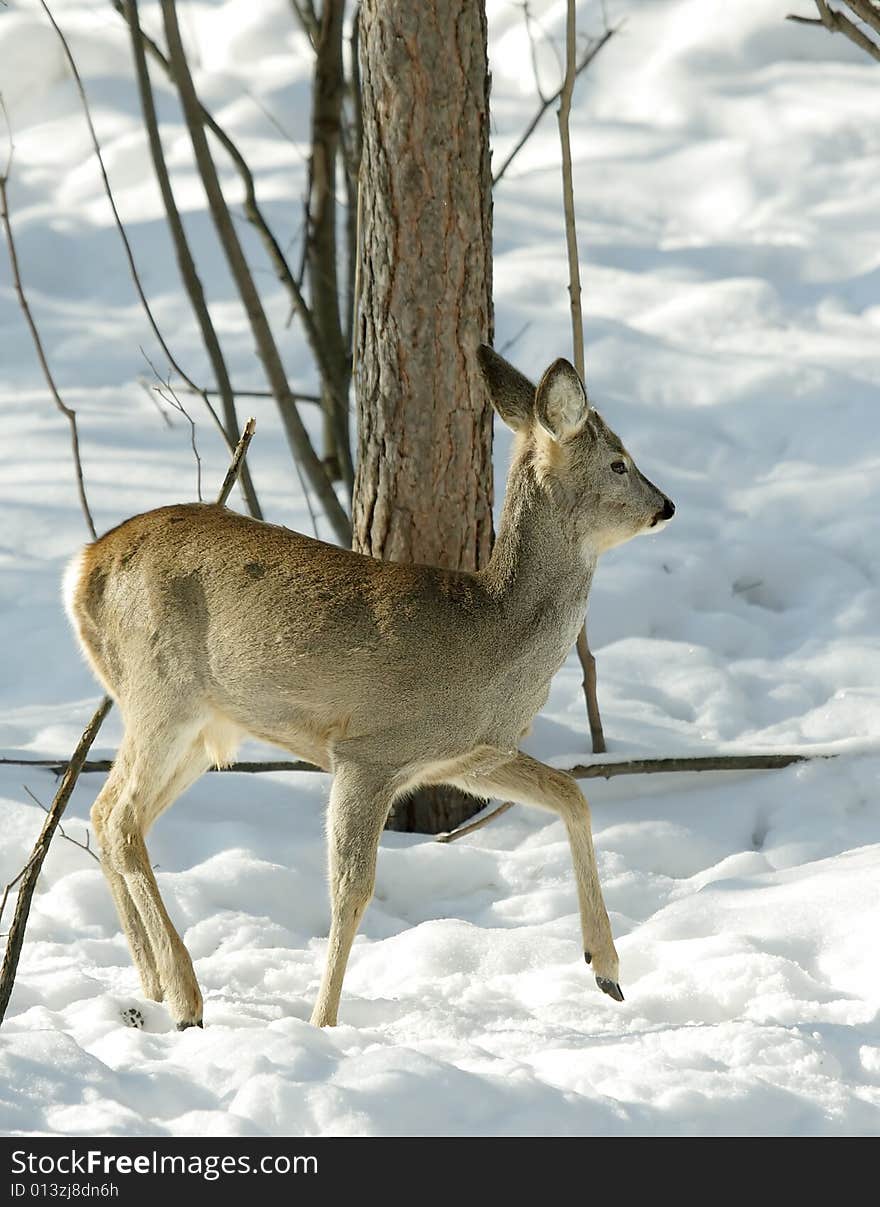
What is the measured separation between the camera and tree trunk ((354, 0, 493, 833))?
545cm

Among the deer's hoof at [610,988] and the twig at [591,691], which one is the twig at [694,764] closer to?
the twig at [591,691]

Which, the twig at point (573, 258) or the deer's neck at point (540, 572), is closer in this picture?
the deer's neck at point (540, 572)

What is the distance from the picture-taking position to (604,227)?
11297mm

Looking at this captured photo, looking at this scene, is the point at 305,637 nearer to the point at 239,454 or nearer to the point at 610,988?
the point at 239,454

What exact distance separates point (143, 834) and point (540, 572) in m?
1.36

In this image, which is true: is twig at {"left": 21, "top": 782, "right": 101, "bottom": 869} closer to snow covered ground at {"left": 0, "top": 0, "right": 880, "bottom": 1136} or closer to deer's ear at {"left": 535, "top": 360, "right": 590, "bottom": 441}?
snow covered ground at {"left": 0, "top": 0, "right": 880, "bottom": 1136}

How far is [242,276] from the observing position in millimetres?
6570

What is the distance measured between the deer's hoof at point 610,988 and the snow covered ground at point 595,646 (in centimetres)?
3

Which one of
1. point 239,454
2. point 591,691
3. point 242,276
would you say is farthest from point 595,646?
point 239,454

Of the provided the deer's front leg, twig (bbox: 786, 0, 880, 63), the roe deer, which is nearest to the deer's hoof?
the roe deer

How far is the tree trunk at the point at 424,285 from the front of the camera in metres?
5.45

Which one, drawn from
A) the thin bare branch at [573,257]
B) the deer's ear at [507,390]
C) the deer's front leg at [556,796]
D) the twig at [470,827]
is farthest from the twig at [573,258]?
the deer's front leg at [556,796]

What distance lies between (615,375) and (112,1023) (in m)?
6.21
